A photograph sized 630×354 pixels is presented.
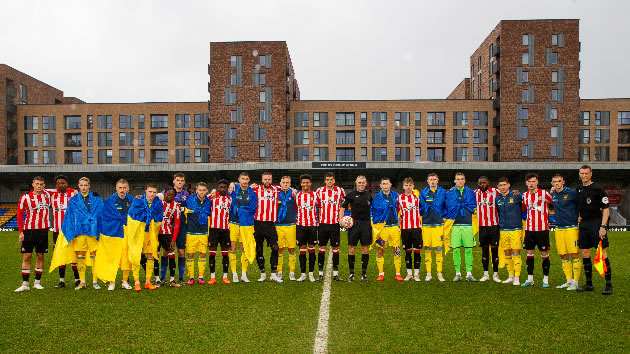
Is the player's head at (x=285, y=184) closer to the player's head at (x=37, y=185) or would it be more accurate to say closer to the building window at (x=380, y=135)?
the player's head at (x=37, y=185)

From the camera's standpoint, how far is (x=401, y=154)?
51.5 meters

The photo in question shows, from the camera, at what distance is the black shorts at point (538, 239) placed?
27.5ft

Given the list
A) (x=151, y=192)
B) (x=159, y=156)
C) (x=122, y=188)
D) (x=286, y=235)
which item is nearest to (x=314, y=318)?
(x=286, y=235)

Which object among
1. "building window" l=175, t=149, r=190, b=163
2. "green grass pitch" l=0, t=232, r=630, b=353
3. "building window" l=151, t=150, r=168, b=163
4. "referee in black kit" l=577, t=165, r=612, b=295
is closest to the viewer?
"green grass pitch" l=0, t=232, r=630, b=353

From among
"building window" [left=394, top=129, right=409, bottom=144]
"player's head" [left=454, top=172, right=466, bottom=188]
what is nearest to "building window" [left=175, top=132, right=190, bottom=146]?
"building window" [left=394, top=129, right=409, bottom=144]

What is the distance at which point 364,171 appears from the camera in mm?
41688

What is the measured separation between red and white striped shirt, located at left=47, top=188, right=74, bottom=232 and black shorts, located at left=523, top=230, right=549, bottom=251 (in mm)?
8634

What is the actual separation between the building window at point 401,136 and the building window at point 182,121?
77.7ft

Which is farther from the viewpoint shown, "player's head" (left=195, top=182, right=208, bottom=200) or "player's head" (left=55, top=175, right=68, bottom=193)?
"player's head" (left=55, top=175, right=68, bottom=193)

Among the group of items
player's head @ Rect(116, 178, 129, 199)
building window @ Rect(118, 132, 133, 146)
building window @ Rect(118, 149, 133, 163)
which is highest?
building window @ Rect(118, 132, 133, 146)

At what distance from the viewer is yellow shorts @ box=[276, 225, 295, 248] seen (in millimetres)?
8867

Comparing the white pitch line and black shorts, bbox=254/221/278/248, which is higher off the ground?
black shorts, bbox=254/221/278/248

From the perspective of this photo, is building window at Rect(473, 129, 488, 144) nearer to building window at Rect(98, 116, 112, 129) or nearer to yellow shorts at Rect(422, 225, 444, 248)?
building window at Rect(98, 116, 112, 129)

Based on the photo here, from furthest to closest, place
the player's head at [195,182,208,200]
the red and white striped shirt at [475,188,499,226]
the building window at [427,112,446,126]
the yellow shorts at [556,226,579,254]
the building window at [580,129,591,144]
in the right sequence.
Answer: the building window at [580,129,591,144] → the building window at [427,112,446,126] → the red and white striped shirt at [475,188,499,226] → the player's head at [195,182,208,200] → the yellow shorts at [556,226,579,254]
